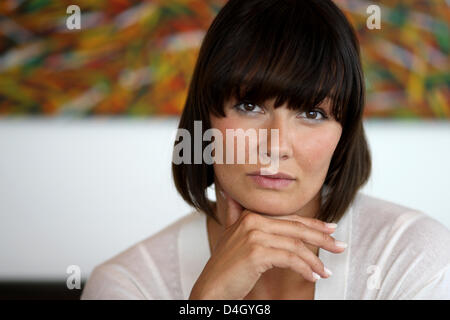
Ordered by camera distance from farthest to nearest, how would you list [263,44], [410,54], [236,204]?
[410,54]
[236,204]
[263,44]

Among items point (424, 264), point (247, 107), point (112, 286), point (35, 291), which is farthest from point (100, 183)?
point (424, 264)

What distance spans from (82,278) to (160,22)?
3.90 feet

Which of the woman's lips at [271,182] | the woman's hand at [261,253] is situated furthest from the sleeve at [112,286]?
the woman's lips at [271,182]

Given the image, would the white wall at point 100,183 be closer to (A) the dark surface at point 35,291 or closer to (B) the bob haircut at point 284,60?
(A) the dark surface at point 35,291

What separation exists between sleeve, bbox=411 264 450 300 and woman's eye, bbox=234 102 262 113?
1.44 ft

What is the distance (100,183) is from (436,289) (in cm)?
168

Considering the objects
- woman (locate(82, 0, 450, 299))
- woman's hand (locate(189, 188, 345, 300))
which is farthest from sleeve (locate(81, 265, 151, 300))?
woman's hand (locate(189, 188, 345, 300))

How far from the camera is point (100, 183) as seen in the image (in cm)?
236

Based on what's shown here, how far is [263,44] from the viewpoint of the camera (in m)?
0.95

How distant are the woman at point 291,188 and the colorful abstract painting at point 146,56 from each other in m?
1.20

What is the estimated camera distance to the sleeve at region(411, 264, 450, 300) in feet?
3.14

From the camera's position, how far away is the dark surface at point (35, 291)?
222 cm

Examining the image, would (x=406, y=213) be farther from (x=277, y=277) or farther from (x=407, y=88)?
(x=407, y=88)
